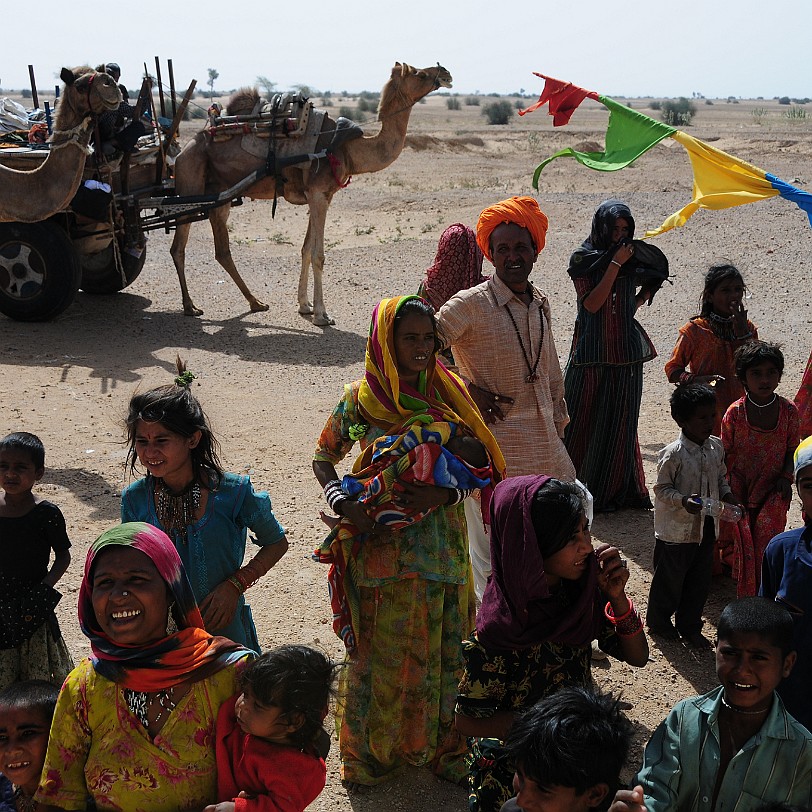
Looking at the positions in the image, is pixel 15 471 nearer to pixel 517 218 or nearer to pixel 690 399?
pixel 517 218

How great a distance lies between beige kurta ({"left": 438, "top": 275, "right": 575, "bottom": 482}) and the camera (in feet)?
13.8

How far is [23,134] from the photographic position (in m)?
11.7

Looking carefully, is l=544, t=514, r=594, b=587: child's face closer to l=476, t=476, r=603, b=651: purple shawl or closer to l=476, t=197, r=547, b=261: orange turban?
l=476, t=476, r=603, b=651: purple shawl

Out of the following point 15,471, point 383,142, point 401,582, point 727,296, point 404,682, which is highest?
point 383,142

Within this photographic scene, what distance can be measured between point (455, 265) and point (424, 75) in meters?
7.37

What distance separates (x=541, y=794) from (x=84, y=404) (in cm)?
710

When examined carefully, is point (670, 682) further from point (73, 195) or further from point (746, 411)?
point (73, 195)

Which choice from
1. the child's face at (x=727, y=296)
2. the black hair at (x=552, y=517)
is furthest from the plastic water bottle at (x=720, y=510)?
the black hair at (x=552, y=517)

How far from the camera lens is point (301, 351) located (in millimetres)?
10586

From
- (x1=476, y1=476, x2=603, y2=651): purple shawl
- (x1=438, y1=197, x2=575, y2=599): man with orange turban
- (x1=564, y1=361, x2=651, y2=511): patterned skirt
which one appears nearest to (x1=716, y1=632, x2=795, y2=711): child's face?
(x1=476, y1=476, x2=603, y2=651): purple shawl

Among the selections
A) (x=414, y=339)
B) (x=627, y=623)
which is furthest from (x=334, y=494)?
(x=627, y=623)

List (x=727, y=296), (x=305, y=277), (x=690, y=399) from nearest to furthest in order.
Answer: (x=690, y=399) → (x=727, y=296) → (x=305, y=277)

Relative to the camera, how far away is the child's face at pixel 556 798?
211 cm

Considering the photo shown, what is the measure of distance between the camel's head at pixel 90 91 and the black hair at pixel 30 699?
7.89m
